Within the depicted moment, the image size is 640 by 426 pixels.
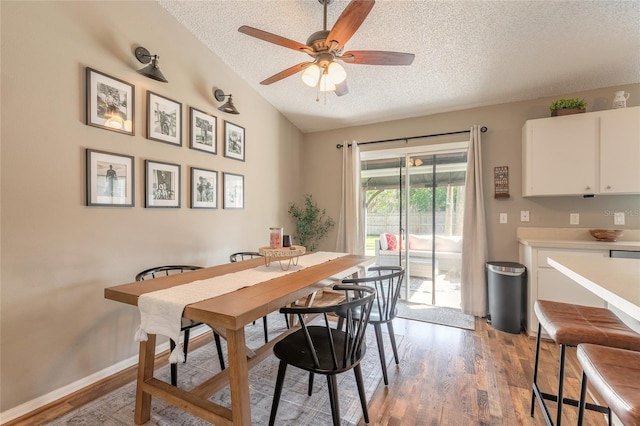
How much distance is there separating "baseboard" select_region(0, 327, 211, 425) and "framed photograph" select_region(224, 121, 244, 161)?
203cm

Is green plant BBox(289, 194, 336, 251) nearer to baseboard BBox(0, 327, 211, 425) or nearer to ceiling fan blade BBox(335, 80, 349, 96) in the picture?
ceiling fan blade BBox(335, 80, 349, 96)

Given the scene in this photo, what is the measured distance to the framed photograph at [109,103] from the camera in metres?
2.05

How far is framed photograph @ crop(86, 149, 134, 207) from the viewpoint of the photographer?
2.06m

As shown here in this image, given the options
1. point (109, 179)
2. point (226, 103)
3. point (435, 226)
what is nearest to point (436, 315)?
point (435, 226)

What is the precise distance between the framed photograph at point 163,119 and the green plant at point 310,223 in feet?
6.57

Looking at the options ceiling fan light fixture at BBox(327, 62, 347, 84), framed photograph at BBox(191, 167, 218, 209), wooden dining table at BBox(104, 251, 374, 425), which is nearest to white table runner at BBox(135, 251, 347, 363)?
wooden dining table at BBox(104, 251, 374, 425)

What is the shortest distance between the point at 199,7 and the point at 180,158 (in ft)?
4.32

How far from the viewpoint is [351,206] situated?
4070mm

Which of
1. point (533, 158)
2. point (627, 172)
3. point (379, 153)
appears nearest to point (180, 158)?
point (379, 153)

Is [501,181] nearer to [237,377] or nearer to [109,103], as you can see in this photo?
[237,377]

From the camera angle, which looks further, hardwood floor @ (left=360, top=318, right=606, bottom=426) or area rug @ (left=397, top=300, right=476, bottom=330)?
area rug @ (left=397, top=300, right=476, bottom=330)

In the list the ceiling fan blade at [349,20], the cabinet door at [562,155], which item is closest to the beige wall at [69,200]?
the ceiling fan blade at [349,20]

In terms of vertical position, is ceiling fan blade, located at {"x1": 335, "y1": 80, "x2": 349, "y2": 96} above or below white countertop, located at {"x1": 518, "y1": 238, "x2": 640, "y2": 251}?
above

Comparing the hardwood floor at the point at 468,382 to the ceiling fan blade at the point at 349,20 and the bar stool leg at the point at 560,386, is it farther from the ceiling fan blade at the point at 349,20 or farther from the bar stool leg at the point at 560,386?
the ceiling fan blade at the point at 349,20
